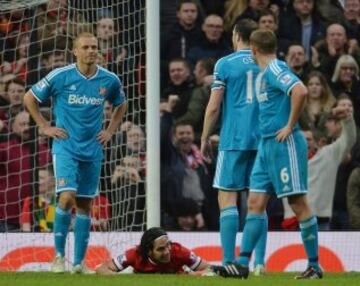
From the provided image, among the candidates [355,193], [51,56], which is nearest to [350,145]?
[355,193]

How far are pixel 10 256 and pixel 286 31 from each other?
4349 mm

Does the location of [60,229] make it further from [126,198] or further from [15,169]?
[15,169]

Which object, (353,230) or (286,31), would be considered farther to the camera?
(286,31)

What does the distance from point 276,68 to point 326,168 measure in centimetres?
510

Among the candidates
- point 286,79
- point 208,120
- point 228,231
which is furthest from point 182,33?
point 286,79

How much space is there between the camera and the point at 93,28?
12.8 meters

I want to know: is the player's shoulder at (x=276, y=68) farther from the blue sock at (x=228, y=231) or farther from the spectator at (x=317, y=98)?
the spectator at (x=317, y=98)

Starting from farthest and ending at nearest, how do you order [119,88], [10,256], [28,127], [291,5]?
[291,5] → [28,127] → [10,256] → [119,88]

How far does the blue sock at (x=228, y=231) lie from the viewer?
30.9 ft

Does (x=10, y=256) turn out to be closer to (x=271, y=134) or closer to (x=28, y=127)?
(x=28, y=127)

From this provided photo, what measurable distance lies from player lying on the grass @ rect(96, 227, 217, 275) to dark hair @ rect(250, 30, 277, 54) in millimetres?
2173

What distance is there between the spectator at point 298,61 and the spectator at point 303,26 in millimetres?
155

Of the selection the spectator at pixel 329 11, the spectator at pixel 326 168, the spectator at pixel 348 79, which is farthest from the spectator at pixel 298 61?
the spectator at pixel 326 168

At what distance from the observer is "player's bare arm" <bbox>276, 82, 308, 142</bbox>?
8531 mm
